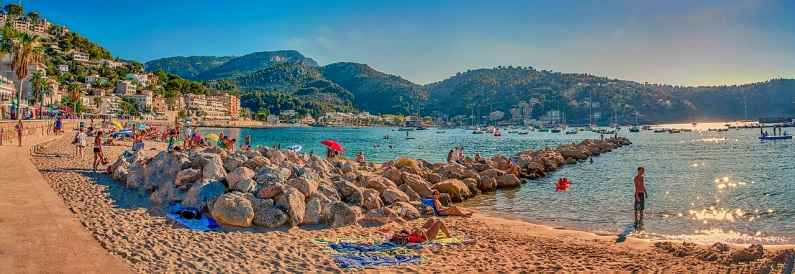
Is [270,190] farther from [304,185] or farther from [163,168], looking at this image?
[163,168]

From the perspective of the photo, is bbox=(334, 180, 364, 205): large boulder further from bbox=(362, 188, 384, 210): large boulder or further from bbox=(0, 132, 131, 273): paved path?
bbox=(0, 132, 131, 273): paved path

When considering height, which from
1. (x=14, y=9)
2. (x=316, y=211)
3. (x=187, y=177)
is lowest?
(x=316, y=211)

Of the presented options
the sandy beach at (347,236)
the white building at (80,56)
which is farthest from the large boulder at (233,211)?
the white building at (80,56)

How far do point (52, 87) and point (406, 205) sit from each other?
96.0 m

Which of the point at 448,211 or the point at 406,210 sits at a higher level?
the point at 406,210

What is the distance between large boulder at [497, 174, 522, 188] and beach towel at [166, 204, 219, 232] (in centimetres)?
1364

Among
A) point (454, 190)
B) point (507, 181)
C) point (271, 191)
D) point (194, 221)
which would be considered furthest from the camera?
point (507, 181)

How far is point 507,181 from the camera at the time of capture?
21.3 metres

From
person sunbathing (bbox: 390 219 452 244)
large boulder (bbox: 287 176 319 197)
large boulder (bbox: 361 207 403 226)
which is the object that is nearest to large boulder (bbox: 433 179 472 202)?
large boulder (bbox: 361 207 403 226)

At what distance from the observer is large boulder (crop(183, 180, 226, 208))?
11.0 m

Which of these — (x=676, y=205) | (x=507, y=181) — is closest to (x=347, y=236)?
(x=676, y=205)

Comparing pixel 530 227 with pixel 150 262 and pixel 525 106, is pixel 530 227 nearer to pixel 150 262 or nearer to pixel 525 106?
pixel 150 262

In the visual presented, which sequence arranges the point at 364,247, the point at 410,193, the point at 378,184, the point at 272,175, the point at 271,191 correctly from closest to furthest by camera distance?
the point at 364,247, the point at 271,191, the point at 272,175, the point at 378,184, the point at 410,193

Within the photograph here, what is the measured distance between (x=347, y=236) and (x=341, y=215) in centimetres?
117
